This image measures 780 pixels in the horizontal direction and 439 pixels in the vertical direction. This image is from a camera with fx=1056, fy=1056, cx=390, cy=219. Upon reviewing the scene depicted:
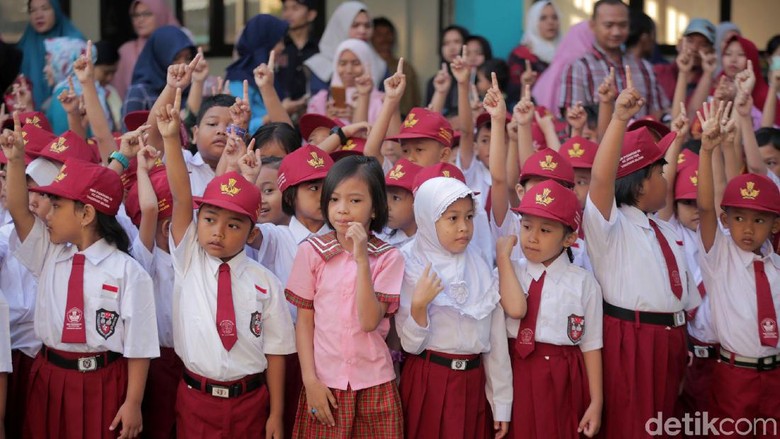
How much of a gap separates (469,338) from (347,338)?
1.55 ft

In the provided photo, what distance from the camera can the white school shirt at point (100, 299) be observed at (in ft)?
12.6

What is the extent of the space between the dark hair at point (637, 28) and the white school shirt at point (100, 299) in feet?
14.6

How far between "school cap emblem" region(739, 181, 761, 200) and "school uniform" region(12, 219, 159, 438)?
7.98 ft

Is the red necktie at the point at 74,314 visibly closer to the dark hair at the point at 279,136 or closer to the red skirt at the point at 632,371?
the dark hair at the point at 279,136

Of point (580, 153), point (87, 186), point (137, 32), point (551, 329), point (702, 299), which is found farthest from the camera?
point (137, 32)

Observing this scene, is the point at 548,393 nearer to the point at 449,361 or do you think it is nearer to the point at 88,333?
the point at 449,361

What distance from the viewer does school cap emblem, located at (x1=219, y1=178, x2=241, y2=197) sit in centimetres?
382

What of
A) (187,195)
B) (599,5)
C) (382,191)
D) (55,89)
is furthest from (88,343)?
(599,5)

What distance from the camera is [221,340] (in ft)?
12.4

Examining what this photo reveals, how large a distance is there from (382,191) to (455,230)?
0.31 m

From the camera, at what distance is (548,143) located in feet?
18.9

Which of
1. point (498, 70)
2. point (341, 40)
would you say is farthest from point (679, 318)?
point (341, 40)

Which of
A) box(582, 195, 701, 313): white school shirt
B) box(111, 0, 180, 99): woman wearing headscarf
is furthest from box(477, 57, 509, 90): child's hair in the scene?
box(582, 195, 701, 313): white school shirt

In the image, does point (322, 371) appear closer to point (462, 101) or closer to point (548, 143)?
A: point (462, 101)
